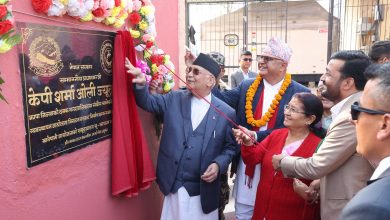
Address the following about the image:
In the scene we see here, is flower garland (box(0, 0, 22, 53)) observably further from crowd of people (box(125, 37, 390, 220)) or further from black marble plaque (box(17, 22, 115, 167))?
crowd of people (box(125, 37, 390, 220))

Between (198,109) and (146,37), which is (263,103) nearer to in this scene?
(198,109)

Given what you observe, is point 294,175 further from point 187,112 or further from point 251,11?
point 251,11

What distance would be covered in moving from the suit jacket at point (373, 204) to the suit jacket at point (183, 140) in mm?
1929

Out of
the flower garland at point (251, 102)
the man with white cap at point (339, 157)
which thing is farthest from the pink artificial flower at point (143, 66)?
the man with white cap at point (339, 157)

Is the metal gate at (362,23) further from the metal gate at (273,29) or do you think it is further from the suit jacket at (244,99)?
the suit jacket at (244,99)

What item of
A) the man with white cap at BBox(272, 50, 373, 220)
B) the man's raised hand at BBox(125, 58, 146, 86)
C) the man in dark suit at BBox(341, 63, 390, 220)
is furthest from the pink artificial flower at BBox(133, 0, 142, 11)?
the man in dark suit at BBox(341, 63, 390, 220)

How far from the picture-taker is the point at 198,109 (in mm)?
3268

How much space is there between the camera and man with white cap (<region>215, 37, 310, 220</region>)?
357 cm

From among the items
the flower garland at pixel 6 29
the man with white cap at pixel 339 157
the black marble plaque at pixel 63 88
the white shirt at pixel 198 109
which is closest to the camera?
the flower garland at pixel 6 29

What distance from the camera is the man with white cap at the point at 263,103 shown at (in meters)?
3.57

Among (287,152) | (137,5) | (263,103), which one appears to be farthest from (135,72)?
(263,103)

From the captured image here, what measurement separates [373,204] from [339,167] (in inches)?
50.8

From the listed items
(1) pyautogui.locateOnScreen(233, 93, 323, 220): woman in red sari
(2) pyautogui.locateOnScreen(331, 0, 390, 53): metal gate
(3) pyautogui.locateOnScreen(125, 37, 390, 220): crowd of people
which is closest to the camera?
(3) pyautogui.locateOnScreen(125, 37, 390, 220): crowd of people

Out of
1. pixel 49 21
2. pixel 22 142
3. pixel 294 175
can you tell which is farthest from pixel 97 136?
pixel 294 175
